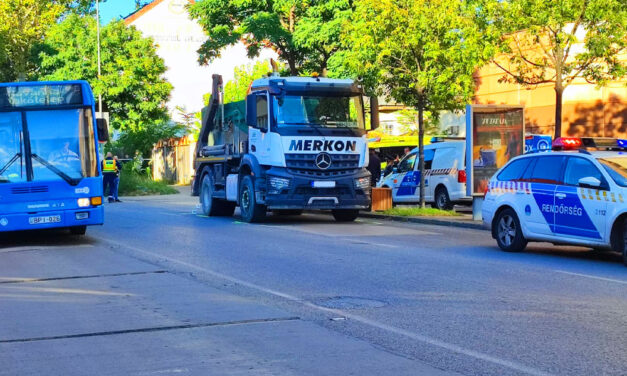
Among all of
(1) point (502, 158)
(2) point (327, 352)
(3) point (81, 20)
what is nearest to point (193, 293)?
(2) point (327, 352)

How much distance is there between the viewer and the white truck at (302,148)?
19531mm

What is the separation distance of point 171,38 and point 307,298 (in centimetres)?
6235

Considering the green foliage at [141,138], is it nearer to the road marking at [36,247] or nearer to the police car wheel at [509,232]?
the road marking at [36,247]

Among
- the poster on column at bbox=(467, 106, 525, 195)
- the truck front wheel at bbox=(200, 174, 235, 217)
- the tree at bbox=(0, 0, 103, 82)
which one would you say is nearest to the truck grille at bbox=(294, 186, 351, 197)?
the poster on column at bbox=(467, 106, 525, 195)

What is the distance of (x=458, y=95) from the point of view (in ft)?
75.2

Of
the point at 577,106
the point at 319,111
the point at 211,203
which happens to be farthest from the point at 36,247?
the point at 577,106

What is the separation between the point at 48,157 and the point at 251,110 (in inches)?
222

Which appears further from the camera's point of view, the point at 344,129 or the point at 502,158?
the point at 502,158

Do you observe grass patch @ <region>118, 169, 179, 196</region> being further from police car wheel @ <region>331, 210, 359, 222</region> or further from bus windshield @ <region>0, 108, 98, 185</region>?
bus windshield @ <region>0, 108, 98, 185</region>

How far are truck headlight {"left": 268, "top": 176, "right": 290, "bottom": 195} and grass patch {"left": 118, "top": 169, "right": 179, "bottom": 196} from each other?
2207cm

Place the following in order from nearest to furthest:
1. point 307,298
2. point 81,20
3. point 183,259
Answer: point 307,298 → point 183,259 → point 81,20

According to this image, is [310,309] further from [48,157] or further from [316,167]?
[316,167]

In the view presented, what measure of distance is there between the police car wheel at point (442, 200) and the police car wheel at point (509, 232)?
10.4 metres

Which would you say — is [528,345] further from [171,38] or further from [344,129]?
[171,38]
